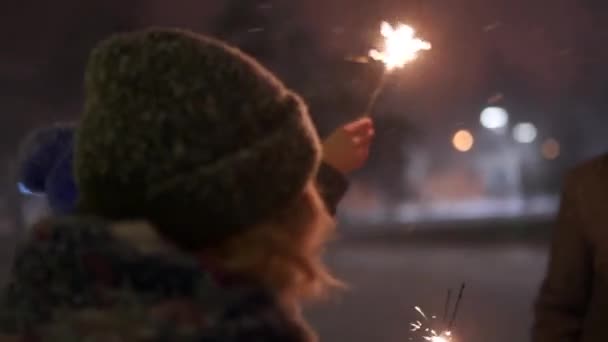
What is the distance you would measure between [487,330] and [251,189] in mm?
6338

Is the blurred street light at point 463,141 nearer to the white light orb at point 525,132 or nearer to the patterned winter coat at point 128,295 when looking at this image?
the white light orb at point 525,132

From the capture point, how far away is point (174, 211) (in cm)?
137

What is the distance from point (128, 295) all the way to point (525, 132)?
2944 centimetres

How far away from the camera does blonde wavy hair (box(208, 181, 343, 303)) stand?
1399 mm

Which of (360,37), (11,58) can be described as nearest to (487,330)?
(360,37)

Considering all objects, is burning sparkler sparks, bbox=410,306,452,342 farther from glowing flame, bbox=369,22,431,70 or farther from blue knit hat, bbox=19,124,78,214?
blue knit hat, bbox=19,124,78,214

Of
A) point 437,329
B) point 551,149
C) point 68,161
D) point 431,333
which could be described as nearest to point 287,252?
point 68,161

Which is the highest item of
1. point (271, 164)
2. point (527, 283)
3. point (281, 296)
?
point (527, 283)

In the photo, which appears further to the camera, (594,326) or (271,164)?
(594,326)

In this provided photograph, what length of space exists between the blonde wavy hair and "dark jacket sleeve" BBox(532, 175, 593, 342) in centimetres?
102

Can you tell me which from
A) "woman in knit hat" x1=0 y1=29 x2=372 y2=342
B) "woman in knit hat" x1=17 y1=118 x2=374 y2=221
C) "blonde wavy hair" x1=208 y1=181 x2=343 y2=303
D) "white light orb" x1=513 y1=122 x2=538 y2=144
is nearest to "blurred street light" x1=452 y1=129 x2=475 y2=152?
"white light orb" x1=513 y1=122 x2=538 y2=144

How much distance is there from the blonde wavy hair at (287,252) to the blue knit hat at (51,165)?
0.79 metres

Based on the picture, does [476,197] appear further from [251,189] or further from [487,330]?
[251,189]

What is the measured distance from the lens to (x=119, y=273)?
1313mm
